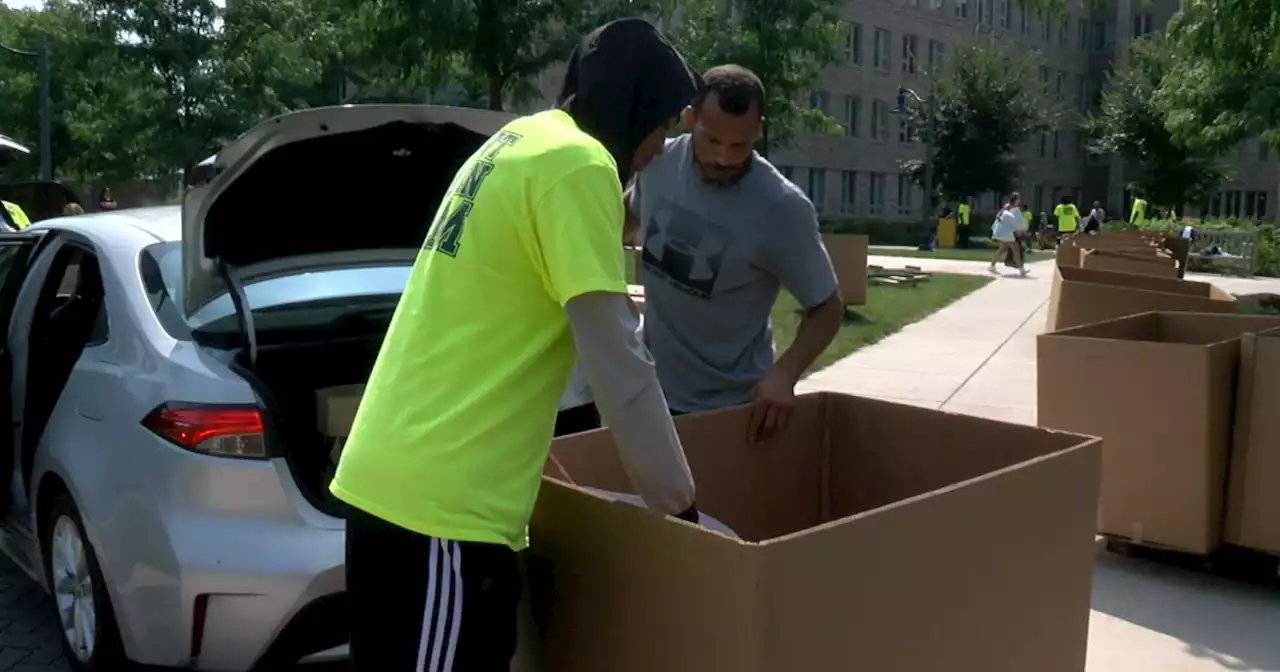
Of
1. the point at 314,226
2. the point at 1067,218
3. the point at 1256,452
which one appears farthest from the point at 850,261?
the point at 1067,218

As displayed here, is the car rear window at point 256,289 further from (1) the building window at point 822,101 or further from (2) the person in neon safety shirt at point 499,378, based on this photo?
(1) the building window at point 822,101

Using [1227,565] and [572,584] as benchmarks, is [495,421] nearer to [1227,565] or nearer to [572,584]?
[572,584]

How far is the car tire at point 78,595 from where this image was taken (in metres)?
3.43

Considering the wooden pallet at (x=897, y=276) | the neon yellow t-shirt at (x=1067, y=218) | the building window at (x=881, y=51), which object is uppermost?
the building window at (x=881, y=51)

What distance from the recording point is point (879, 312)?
14852 mm

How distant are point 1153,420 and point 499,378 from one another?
149 inches

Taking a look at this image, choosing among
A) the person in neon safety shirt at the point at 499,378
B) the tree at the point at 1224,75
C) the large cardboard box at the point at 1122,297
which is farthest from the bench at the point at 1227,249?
the person in neon safety shirt at the point at 499,378

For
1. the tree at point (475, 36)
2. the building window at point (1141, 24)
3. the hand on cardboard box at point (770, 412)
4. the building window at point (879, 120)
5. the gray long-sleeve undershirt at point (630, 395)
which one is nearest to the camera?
the gray long-sleeve undershirt at point (630, 395)

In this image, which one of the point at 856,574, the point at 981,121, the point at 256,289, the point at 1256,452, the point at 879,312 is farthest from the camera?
the point at 981,121

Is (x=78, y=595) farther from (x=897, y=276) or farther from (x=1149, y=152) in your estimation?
(x=1149, y=152)

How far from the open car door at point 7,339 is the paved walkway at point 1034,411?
3871 millimetres

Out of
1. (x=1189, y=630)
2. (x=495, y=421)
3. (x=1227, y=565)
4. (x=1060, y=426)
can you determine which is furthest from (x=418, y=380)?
(x=1227, y=565)

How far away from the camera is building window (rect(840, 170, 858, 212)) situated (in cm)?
5209

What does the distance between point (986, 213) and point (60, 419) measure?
55146 mm
